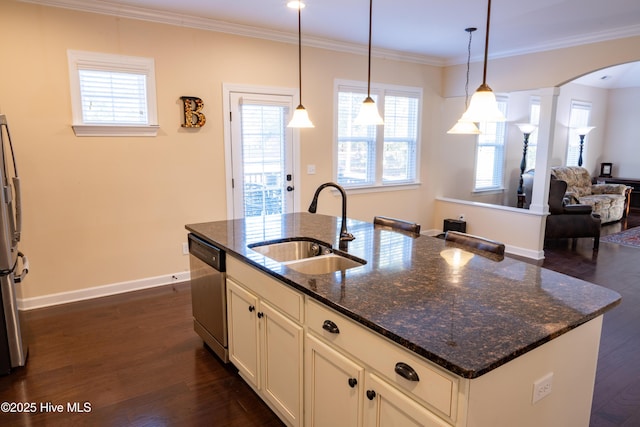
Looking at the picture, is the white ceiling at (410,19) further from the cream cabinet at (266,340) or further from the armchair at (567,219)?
the cream cabinet at (266,340)

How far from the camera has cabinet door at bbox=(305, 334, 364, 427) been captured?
164 centimetres

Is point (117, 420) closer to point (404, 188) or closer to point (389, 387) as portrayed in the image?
point (389, 387)

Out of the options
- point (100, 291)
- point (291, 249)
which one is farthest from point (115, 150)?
point (291, 249)

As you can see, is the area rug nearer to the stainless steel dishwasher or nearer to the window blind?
the stainless steel dishwasher

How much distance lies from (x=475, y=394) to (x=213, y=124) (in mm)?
3915

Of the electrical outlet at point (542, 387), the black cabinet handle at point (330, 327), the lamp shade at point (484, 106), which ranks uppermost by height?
the lamp shade at point (484, 106)

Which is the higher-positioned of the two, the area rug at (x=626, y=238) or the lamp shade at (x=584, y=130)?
the lamp shade at (x=584, y=130)

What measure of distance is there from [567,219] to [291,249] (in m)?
5.01

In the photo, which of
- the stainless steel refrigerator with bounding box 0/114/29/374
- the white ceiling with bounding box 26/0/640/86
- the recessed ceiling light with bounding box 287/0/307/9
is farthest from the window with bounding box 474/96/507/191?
the stainless steel refrigerator with bounding box 0/114/29/374

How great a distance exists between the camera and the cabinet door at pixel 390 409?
1359mm

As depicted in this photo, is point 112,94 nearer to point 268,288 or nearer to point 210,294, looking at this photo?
point 210,294

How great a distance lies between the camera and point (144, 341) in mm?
3227

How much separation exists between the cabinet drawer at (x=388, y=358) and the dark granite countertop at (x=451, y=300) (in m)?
0.05

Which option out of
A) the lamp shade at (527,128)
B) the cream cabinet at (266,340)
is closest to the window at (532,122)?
the lamp shade at (527,128)
